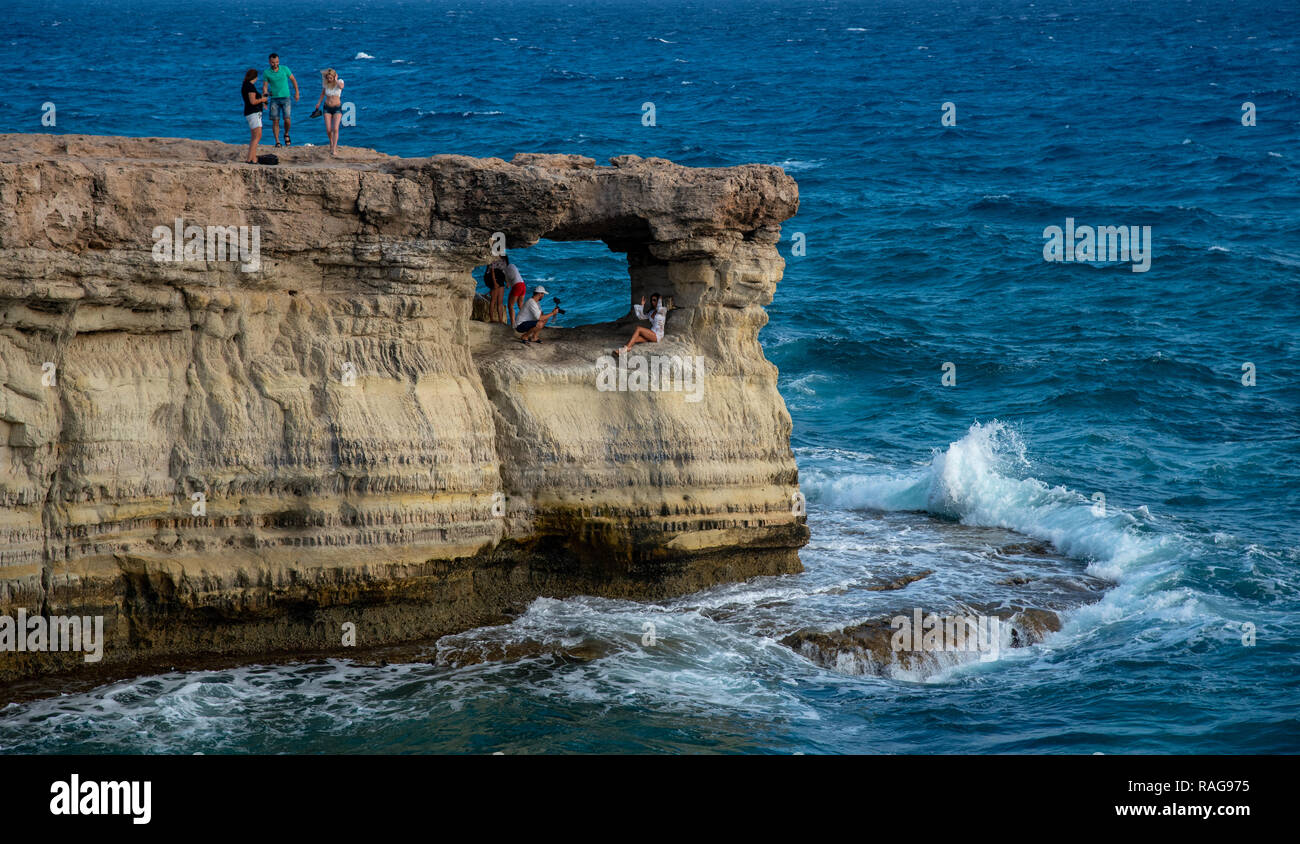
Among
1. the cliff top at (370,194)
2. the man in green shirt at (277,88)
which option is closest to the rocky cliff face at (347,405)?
the cliff top at (370,194)

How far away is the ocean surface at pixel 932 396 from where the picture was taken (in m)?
13.1

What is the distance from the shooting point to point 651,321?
1603 cm

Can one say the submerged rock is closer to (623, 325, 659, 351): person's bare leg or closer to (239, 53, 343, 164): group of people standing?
(623, 325, 659, 351): person's bare leg

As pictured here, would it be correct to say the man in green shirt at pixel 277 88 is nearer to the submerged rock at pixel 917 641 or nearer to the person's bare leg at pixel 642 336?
the person's bare leg at pixel 642 336

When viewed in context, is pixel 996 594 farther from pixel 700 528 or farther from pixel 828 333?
pixel 828 333

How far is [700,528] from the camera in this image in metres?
15.6

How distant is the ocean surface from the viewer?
13125mm

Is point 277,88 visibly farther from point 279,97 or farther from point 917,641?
point 917,641

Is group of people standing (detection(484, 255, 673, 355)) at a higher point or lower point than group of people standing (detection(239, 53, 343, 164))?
lower

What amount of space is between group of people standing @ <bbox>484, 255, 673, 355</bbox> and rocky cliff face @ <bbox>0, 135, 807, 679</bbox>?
0.75 ft

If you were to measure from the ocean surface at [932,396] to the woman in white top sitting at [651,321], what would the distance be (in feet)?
9.86

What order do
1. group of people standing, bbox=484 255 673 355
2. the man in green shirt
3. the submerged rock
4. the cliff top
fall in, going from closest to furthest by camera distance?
1. the cliff top
2. the submerged rock
3. group of people standing, bbox=484 255 673 355
4. the man in green shirt

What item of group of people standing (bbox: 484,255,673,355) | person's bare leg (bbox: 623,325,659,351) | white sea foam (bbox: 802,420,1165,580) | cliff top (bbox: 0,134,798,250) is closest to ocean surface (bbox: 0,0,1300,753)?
white sea foam (bbox: 802,420,1165,580)

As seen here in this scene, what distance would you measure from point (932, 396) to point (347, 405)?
1502 centimetres
